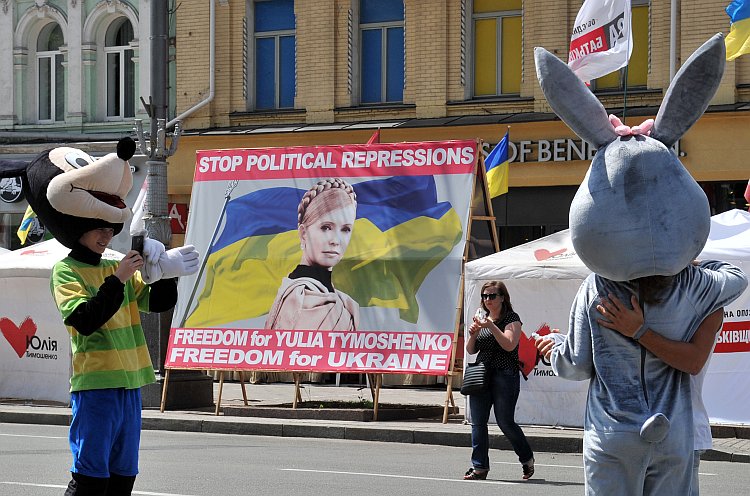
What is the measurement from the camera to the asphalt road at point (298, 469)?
34.5 feet

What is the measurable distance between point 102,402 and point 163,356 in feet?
38.3

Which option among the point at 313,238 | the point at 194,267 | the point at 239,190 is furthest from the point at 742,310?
the point at 194,267

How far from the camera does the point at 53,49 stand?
28188 mm

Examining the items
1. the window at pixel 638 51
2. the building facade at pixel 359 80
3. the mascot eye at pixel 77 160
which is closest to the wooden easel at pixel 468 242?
the building facade at pixel 359 80

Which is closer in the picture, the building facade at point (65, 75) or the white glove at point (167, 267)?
the white glove at point (167, 267)

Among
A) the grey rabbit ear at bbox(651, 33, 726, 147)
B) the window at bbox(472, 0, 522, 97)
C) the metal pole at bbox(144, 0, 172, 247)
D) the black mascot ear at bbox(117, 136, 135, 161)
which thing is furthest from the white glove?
the window at bbox(472, 0, 522, 97)

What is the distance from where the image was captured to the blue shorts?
6.05 meters

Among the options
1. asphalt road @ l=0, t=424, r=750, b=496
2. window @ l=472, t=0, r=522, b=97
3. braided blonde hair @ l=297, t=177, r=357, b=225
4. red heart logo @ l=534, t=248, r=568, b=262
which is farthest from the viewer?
window @ l=472, t=0, r=522, b=97

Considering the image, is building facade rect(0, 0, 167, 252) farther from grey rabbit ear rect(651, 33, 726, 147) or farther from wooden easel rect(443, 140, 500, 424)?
grey rabbit ear rect(651, 33, 726, 147)

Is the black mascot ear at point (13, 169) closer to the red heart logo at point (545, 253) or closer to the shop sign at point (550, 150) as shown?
the red heart logo at point (545, 253)

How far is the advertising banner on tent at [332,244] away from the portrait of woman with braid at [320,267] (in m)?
0.01

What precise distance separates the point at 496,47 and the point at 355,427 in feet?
33.0

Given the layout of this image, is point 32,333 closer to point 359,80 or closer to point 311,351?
point 311,351

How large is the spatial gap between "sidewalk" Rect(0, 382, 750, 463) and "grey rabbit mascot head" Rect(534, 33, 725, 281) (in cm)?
854
